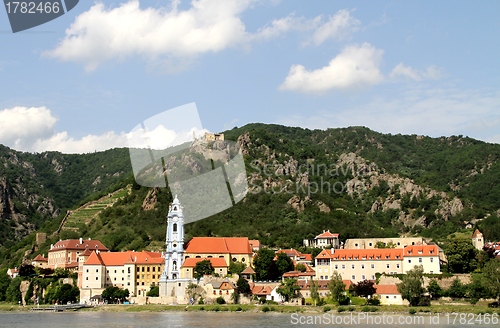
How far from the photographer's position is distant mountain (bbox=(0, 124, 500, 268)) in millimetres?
103688

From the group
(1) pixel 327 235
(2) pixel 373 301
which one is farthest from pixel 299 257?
(2) pixel 373 301

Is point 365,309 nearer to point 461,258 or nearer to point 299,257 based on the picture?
point 461,258

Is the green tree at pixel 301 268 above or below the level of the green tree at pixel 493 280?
above

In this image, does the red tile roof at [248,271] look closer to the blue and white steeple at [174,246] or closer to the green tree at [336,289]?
the blue and white steeple at [174,246]

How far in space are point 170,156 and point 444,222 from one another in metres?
46.1

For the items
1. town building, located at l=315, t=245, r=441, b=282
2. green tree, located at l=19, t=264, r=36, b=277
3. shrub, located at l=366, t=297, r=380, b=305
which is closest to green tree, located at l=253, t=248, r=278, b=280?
town building, located at l=315, t=245, r=441, b=282

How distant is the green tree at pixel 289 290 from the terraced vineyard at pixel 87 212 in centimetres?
5454

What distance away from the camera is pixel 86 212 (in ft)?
413

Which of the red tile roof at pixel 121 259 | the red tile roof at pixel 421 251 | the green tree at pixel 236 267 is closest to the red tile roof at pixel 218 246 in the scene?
the green tree at pixel 236 267

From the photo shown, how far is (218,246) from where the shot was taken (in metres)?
84.2

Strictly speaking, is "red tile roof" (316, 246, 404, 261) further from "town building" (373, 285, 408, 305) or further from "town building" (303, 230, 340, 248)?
"town building" (303, 230, 340, 248)

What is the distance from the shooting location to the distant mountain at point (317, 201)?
103688mm

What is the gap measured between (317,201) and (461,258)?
41.5m

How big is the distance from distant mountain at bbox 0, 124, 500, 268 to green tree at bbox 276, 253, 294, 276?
17.1 metres
